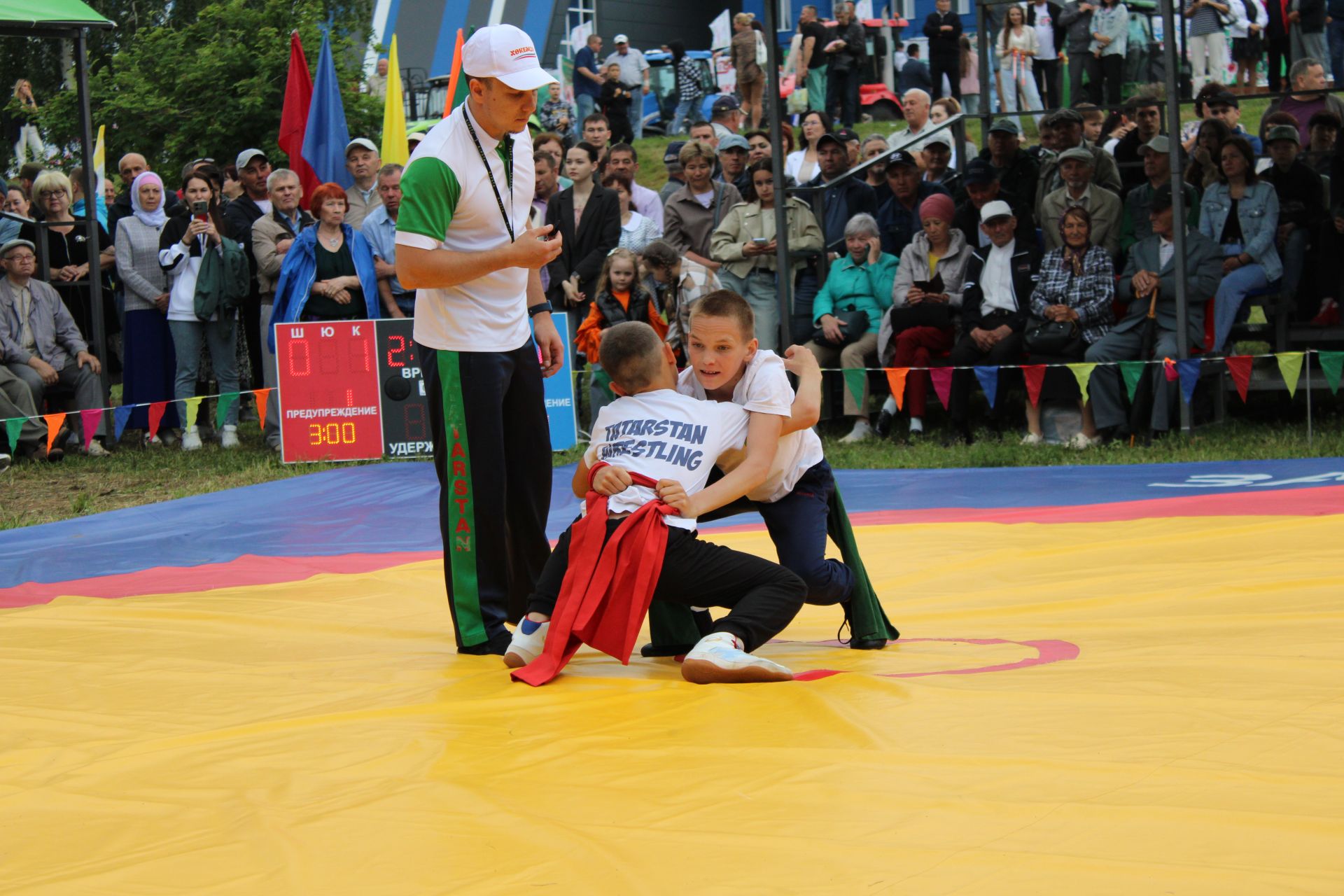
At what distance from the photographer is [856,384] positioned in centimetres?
1026

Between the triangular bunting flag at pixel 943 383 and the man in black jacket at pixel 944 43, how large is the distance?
31.1 ft

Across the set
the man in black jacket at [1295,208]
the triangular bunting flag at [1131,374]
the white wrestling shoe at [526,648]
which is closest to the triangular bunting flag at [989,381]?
the triangular bunting flag at [1131,374]

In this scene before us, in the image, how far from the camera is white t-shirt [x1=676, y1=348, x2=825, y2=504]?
4285 mm

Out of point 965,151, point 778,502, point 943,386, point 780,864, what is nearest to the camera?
point 780,864

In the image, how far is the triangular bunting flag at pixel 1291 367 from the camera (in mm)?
8711

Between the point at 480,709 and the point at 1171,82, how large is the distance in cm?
713

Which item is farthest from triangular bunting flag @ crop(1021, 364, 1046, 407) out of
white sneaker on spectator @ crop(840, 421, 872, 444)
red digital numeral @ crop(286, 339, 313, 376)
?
red digital numeral @ crop(286, 339, 313, 376)

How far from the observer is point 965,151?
41.0ft

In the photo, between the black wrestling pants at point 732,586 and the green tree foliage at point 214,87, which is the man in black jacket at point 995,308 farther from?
the green tree foliage at point 214,87

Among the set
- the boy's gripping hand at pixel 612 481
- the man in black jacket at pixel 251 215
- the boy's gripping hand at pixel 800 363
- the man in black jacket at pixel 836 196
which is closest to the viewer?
the boy's gripping hand at pixel 612 481

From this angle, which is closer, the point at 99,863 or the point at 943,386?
the point at 99,863

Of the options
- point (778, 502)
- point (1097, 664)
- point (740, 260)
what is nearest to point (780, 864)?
point (1097, 664)

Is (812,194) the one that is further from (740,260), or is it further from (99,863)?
(99,863)

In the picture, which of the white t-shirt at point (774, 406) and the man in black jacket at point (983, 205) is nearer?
the white t-shirt at point (774, 406)
